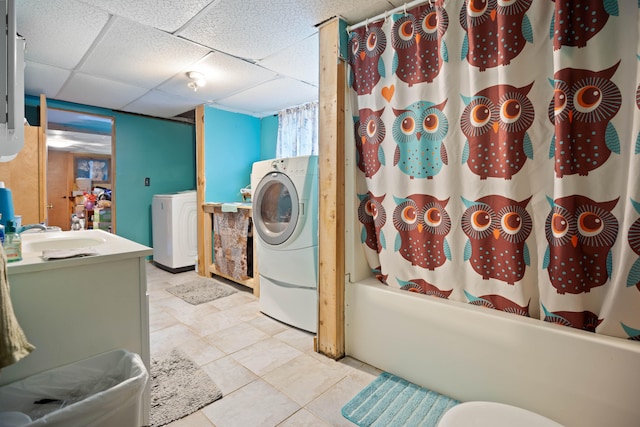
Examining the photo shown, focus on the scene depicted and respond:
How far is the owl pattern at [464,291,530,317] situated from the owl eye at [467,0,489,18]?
1328 mm

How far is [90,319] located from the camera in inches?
46.5

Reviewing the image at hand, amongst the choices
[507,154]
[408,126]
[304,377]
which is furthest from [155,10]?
[304,377]

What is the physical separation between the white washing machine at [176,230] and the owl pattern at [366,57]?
285 cm

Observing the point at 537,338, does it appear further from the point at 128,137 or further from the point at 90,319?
the point at 128,137

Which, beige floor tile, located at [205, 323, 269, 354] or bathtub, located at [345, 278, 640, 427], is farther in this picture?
beige floor tile, located at [205, 323, 269, 354]

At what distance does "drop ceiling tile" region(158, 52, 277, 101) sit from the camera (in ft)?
8.34

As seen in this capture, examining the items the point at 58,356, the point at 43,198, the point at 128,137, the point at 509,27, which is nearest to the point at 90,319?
the point at 58,356

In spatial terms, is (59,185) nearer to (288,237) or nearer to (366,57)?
(288,237)

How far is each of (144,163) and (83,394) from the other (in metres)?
3.80

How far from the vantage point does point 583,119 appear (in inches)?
46.0

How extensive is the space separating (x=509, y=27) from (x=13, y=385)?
7.54 feet

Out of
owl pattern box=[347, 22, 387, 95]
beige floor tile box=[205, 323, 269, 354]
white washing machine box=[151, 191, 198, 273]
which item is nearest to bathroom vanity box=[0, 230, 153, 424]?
beige floor tile box=[205, 323, 269, 354]

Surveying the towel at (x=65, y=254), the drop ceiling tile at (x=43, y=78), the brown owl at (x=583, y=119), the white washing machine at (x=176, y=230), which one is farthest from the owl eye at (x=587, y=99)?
the white washing machine at (x=176, y=230)

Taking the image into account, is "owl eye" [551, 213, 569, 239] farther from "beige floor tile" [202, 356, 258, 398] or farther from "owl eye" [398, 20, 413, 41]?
"beige floor tile" [202, 356, 258, 398]
